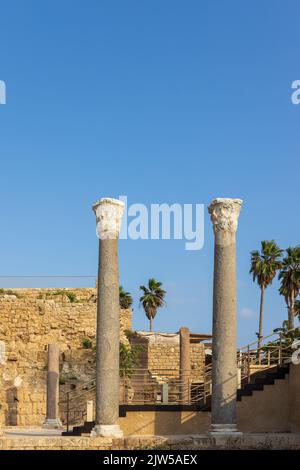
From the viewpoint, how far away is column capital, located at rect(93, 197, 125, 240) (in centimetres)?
2112

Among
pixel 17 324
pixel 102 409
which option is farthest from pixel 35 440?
pixel 17 324

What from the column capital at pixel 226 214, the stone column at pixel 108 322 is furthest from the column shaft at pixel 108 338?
the column capital at pixel 226 214

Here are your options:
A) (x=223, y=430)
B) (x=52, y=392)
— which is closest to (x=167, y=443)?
(x=223, y=430)

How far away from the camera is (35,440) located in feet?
65.8

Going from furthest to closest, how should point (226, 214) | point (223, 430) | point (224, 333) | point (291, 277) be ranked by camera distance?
point (291, 277) < point (226, 214) < point (224, 333) < point (223, 430)

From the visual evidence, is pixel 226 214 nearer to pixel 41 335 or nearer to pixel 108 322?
pixel 108 322

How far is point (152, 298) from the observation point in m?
65.0

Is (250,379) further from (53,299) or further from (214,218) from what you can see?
(53,299)

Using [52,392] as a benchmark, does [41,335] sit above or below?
above

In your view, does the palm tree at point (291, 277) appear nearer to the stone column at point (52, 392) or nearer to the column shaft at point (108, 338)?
the stone column at point (52, 392)

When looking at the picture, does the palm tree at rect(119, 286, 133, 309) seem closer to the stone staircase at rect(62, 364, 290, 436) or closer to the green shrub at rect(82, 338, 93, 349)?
the green shrub at rect(82, 338, 93, 349)

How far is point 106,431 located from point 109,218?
543 centimetres

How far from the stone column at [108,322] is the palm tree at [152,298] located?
144ft

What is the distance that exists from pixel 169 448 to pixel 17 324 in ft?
66.3
